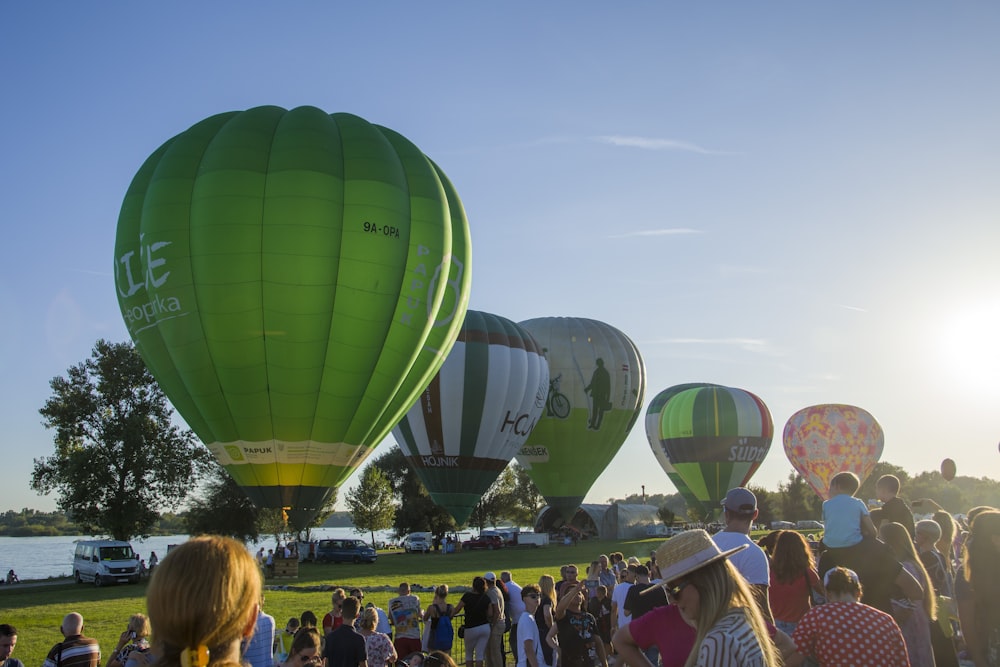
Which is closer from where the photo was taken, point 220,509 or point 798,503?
point 220,509

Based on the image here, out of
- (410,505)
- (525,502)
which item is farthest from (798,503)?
(410,505)

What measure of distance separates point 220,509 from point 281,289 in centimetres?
3321

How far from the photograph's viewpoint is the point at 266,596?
68.8ft

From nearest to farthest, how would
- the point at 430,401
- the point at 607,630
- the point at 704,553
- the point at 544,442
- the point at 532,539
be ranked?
the point at 704,553 < the point at 607,630 < the point at 430,401 < the point at 544,442 < the point at 532,539

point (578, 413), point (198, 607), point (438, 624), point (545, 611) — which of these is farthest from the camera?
point (578, 413)

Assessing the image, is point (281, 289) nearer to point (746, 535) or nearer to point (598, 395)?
point (746, 535)

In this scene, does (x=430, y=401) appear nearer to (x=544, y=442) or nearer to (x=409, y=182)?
(x=544, y=442)

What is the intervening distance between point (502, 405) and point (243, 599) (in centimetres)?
2780

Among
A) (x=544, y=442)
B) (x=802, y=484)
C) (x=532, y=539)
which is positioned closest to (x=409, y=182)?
(x=544, y=442)

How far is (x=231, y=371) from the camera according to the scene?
16.9m

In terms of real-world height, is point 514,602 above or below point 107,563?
above

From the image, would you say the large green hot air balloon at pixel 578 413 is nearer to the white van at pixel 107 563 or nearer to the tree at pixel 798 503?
the white van at pixel 107 563

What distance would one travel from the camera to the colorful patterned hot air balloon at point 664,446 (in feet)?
143

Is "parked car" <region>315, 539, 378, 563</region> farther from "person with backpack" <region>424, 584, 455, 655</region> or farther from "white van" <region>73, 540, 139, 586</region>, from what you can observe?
"person with backpack" <region>424, 584, 455, 655</region>
